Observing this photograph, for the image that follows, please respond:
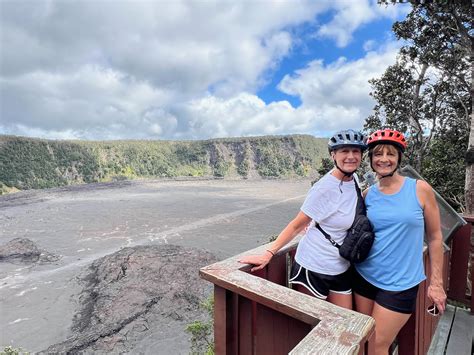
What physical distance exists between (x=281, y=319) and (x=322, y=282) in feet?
1.30

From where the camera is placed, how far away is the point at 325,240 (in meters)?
1.63

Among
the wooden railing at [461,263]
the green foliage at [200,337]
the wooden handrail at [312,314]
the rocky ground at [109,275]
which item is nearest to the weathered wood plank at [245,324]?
the wooden handrail at [312,314]

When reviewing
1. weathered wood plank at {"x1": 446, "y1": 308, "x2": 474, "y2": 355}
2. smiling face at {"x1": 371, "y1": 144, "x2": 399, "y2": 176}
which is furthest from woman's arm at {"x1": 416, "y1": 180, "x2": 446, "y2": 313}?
weathered wood plank at {"x1": 446, "y1": 308, "x2": 474, "y2": 355}

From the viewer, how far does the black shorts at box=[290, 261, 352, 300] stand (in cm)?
161

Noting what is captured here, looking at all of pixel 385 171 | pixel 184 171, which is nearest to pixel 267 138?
pixel 184 171

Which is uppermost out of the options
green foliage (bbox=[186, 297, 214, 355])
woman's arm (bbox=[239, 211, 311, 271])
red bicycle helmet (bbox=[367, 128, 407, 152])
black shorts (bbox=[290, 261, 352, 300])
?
red bicycle helmet (bbox=[367, 128, 407, 152])

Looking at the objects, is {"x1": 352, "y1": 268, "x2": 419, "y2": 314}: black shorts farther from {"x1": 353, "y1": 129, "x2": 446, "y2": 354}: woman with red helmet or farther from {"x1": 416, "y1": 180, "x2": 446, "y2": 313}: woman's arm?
{"x1": 416, "y1": 180, "x2": 446, "y2": 313}: woman's arm

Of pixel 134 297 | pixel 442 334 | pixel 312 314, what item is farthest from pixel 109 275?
pixel 312 314

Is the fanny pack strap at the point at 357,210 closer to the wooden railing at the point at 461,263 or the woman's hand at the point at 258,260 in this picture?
the woman's hand at the point at 258,260

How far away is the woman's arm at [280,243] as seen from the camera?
1.64m

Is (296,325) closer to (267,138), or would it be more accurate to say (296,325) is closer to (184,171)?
(184,171)

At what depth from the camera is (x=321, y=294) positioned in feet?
5.27

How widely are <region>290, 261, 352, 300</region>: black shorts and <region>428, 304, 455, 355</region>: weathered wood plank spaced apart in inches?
59.9

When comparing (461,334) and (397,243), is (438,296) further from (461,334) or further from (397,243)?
(461,334)
